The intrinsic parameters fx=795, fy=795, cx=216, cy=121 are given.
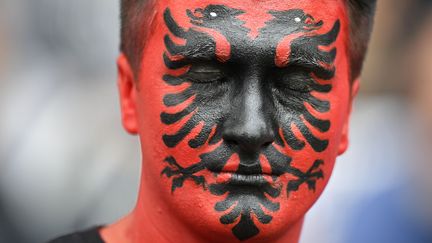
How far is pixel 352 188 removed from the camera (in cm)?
604

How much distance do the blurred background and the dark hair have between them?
2.84 metres

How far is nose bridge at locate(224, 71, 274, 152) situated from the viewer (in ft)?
9.05

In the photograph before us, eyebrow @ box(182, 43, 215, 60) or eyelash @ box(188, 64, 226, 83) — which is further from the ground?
eyebrow @ box(182, 43, 215, 60)

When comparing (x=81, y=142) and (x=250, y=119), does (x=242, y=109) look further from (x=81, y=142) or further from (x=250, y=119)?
(x=81, y=142)

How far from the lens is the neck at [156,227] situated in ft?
9.91

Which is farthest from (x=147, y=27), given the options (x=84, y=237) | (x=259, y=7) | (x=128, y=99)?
(x=84, y=237)

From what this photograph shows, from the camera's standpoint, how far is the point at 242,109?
2.79 metres

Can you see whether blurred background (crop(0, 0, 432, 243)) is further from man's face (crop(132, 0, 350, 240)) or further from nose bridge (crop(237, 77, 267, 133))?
nose bridge (crop(237, 77, 267, 133))

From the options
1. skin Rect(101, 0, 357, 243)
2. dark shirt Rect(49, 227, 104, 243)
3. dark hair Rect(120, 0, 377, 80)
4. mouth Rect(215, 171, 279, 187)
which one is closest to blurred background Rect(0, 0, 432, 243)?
dark shirt Rect(49, 227, 104, 243)

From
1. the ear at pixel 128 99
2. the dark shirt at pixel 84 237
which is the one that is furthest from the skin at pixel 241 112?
the dark shirt at pixel 84 237

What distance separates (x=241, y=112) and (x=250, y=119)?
0.14 feet

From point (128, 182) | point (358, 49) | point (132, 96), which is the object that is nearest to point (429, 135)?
point (128, 182)

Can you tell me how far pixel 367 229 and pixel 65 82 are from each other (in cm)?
261

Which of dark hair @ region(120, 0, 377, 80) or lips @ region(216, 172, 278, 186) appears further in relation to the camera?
dark hair @ region(120, 0, 377, 80)
